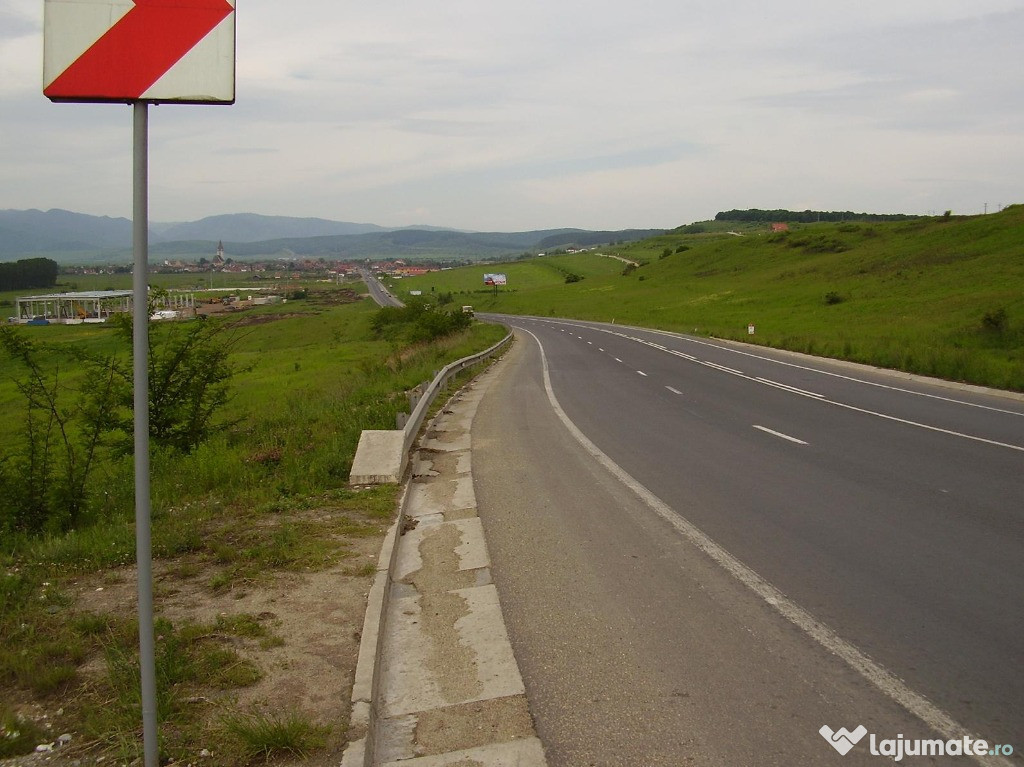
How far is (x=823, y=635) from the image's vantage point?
548cm

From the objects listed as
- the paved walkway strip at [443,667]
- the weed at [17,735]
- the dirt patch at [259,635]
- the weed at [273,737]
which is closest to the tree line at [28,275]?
the dirt patch at [259,635]

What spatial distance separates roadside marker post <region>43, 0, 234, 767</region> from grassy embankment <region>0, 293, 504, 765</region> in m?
1.30

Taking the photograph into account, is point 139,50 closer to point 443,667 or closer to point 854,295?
point 443,667

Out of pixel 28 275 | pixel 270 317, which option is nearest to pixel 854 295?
pixel 270 317

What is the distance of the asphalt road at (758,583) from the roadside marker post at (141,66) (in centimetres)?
269

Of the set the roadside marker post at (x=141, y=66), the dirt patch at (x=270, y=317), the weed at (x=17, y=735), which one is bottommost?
the dirt patch at (x=270, y=317)

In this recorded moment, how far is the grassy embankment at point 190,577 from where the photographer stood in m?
4.21

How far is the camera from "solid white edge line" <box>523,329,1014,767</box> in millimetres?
4273

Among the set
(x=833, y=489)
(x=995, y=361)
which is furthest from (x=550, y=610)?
(x=995, y=361)

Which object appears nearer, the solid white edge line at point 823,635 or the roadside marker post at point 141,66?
the roadside marker post at point 141,66

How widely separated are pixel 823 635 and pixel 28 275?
434 feet

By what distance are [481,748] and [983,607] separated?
384 centimetres

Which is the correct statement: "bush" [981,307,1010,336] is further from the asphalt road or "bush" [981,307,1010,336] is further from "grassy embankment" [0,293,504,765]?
"grassy embankment" [0,293,504,765]

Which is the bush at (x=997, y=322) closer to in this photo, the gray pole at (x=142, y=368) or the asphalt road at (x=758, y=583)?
the asphalt road at (x=758, y=583)
